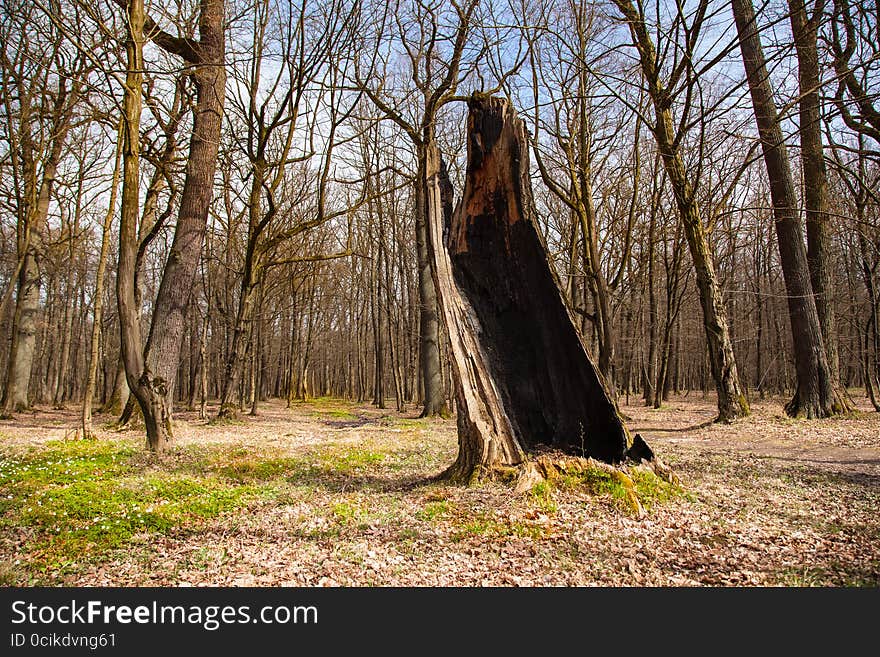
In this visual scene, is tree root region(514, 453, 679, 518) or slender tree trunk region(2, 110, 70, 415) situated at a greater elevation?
slender tree trunk region(2, 110, 70, 415)

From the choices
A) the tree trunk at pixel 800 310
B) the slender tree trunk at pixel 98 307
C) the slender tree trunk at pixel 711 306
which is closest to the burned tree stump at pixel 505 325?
the slender tree trunk at pixel 98 307

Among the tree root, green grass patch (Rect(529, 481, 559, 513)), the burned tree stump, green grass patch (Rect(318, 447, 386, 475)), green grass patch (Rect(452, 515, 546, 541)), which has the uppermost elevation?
the burned tree stump

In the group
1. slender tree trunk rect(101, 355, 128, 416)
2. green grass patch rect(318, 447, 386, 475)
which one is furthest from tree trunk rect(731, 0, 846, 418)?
slender tree trunk rect(101, 355, 128, 416)

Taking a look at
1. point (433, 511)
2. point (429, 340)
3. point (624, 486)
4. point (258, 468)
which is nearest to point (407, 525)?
point (433, 511)

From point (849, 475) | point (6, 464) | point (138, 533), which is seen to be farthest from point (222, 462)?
point (849, 475)

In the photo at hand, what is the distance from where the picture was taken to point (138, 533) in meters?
4.20

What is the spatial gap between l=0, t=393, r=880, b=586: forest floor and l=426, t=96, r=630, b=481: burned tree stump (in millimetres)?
790

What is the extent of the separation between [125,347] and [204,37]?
738cm

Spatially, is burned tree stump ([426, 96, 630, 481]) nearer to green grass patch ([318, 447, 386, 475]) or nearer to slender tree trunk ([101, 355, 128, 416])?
green grass patch ([318, 447, 386, 475])

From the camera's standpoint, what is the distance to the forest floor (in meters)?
3.53

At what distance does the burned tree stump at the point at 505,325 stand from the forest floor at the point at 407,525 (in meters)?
0.79

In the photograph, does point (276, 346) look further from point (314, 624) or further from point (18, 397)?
point (314, 624)

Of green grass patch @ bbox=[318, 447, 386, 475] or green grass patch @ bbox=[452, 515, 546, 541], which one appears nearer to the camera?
green grass patch @ bbox=[452, 515, 546, 541]

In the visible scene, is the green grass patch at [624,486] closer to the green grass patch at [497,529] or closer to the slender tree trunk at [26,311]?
the green grass patch at [497,529]
